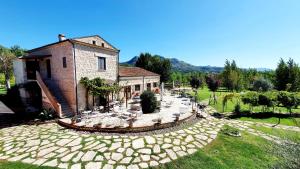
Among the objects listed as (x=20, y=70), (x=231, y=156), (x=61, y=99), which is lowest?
(x=231, y=156)

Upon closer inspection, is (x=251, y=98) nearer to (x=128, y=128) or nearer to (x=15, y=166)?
(x=128, y=128)

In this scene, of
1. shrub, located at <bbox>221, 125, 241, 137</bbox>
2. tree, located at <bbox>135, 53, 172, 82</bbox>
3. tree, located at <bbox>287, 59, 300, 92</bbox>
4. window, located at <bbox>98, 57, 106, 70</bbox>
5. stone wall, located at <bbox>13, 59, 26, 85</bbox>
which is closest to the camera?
shrub, located at <bbox>221, 125, 241, 137</bbox>

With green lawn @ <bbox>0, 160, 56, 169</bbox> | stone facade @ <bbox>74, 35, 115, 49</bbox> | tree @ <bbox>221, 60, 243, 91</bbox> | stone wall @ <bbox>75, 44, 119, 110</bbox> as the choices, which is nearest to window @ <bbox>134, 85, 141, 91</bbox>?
stone wall @ <bbox>75, 44, 119, 110</bbox>

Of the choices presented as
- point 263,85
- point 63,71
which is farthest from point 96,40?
point 263,85

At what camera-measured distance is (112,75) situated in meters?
17.1

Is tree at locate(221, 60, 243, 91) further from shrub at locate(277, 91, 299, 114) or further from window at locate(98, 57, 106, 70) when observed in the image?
window at locate(98, 57, 106, 70)

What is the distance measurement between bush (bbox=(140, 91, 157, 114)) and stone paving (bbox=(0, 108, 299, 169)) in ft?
13.0

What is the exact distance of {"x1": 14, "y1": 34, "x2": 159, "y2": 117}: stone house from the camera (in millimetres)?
12984

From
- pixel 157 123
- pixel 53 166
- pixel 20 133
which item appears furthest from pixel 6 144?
pixel 157 123

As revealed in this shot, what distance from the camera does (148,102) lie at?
1275 centimetres

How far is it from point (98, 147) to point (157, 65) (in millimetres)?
33380

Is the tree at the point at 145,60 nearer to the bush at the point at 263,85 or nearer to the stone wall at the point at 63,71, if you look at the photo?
the bush at the point at 263,85

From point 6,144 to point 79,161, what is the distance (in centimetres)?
515

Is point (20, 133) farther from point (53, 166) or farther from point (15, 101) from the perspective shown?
point (15, 101)
